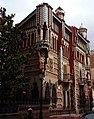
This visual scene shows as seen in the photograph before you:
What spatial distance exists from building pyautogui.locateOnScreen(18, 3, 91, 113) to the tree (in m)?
6.05

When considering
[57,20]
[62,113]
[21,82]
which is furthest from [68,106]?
[21,82]

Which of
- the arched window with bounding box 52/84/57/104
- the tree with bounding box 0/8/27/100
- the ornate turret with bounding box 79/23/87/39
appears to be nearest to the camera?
the tree with bounding box 0/8/27/100

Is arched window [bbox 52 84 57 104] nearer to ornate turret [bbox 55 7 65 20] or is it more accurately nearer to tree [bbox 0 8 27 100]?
ornate turret [bbox 55 7 65 20]

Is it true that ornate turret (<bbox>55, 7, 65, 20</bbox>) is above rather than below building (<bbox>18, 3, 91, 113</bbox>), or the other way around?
above

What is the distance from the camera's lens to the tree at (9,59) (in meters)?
22.1

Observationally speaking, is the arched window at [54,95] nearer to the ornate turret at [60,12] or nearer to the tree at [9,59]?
the ornate turret at [60,12]

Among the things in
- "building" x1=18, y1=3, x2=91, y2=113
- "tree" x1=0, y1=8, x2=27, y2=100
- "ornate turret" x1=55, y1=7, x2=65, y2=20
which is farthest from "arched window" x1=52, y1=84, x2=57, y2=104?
"tree" x1=0, y1=8, x2=27, y2=100

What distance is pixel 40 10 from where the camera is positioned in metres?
34.4

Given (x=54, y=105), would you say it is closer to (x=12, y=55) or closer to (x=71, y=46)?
(x=71, y=46)

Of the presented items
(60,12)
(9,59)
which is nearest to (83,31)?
(60,12)

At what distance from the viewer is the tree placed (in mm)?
22078

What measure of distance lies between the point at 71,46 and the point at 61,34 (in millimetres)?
5519

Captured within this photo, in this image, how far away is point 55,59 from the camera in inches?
1483

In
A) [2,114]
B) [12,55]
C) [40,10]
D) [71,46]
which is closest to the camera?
[2,114]
